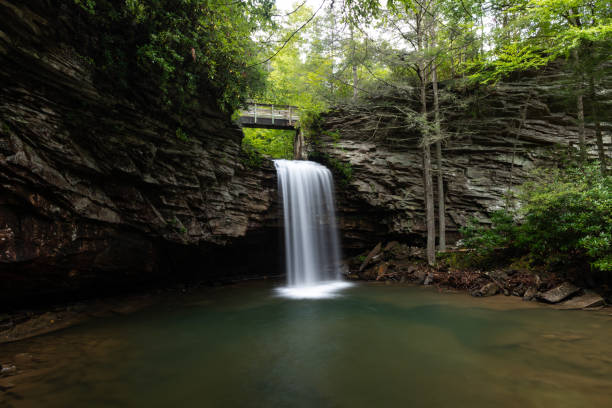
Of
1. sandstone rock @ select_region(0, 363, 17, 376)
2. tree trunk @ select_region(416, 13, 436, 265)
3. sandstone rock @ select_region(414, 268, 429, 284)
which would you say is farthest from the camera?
tree trunk @ select_region(416, 13, 436, 265)

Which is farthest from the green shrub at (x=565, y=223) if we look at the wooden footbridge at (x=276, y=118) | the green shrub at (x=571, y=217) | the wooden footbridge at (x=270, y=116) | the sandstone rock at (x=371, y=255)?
the wooden footbridge at (x=270, y=116)

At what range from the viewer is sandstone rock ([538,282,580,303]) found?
738 cm

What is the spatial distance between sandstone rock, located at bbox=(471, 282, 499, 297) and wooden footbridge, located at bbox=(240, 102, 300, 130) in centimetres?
1112

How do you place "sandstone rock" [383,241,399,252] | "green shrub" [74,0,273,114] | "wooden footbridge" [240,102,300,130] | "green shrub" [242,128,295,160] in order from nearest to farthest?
"green shrub" [74,0,273,114]
"sandstone rock" [383,241,399,252]
"wooden footbridge" [240,102,300,130]
"green shrub" [242,128,295,160]

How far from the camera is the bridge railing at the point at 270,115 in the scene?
14.5 metres

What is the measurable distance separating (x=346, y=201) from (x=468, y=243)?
18.0 ft

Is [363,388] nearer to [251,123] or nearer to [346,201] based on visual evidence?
[346,201]

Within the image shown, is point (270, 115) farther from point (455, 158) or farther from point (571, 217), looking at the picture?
point (571, 217)

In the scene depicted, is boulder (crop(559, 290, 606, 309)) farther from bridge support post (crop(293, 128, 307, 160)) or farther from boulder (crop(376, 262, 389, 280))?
bridge support post (crop(293, 128, 307, 160))

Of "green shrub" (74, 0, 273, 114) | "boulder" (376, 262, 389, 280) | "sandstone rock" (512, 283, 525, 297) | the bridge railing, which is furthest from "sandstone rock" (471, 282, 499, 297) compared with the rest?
the bridge railing

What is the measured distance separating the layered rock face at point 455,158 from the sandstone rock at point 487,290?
4.76 m

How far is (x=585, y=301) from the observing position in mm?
6988

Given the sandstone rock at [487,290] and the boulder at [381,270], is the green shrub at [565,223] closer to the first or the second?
the sandstone rock at [487,290]

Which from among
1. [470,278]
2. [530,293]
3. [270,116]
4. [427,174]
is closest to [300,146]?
[270,116]
